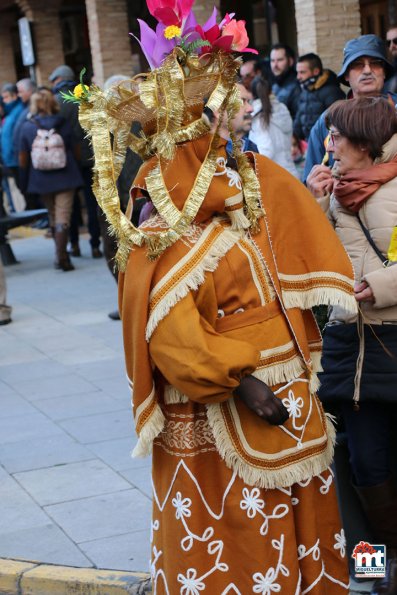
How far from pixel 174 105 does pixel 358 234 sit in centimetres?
105

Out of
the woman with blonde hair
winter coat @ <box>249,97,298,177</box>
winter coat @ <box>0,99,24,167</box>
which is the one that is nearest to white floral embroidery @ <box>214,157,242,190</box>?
winter coat @ <box>249,97,298,177</box>

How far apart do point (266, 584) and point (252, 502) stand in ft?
0.90

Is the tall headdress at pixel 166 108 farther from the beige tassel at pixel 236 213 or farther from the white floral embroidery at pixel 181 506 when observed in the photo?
the white floral embroidery at pixel 181 506

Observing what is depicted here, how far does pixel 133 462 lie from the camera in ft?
19.6

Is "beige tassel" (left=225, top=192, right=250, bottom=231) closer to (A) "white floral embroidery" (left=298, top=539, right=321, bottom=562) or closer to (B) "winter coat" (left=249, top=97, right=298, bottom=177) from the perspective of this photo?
(A) "white floral embroidery" (left=298, top=539, right=321, bottom=562)

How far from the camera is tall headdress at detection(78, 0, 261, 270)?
3.35 m

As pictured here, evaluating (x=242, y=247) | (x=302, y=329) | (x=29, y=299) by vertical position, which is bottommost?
(x=29, y=299)

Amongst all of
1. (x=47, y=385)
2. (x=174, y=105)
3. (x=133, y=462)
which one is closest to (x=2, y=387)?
(x=47, y=385)

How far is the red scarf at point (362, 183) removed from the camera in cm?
395

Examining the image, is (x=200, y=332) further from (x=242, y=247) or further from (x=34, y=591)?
(x=34, y=591)

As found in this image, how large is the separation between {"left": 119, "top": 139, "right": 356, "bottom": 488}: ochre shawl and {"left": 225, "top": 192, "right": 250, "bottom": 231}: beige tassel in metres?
0.02

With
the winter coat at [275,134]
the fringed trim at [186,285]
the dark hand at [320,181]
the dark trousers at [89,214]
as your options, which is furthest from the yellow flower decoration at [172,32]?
the dark trousers at [89,214]

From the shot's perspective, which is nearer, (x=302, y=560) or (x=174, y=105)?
(x=174, y=105)

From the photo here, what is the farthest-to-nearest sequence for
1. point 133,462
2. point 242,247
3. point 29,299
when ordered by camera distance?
point 29,299, point 133,462, point 242,247
